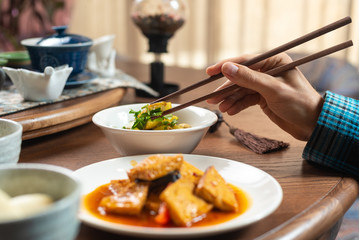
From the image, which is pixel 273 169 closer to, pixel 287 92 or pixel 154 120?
pixel 287 92

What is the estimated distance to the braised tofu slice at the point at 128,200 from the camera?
65 cm

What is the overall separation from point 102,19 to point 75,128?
3.77 metres

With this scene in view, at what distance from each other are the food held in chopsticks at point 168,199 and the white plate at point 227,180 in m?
0.03

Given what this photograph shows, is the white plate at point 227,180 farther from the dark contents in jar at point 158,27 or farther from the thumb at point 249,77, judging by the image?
the dark contents in jar at point 158,27

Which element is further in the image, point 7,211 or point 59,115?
point 59,115

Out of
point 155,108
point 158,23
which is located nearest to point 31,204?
point 155,108

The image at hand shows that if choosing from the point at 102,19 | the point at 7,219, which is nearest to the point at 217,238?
the point at 7,219

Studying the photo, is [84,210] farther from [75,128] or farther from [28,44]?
[28,44]

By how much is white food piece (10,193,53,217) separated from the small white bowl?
735mm

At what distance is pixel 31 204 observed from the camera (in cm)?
50

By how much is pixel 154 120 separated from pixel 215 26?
2939 mm

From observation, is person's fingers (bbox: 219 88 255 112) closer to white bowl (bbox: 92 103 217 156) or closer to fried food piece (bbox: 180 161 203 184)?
white bowl (bbox: 92 103 217 156)

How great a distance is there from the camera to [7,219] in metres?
0.45

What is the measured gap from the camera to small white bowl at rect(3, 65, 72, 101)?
3.94 feet
